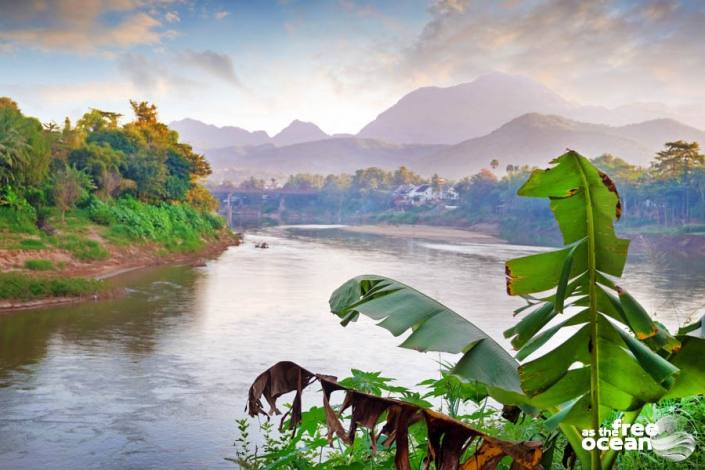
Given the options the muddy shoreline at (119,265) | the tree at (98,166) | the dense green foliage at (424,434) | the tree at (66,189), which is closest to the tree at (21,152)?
the tree at (66,189)

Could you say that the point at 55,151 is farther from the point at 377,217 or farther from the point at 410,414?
the point at 377,217

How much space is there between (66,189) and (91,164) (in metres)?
3.06

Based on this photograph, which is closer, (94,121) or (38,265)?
(38,265)

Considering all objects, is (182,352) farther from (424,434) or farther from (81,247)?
(81,247)

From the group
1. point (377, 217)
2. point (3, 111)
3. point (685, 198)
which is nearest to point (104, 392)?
point (3, 111)

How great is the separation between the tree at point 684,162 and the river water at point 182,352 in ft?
35.4

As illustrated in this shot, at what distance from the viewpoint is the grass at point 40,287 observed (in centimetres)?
1084

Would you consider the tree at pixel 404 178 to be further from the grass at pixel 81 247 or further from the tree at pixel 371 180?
the grass at pixel 81 247

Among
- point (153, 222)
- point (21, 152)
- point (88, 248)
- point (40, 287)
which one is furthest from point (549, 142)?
point (40, 287)

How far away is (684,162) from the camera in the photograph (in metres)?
27.5

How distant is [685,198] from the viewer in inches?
1058

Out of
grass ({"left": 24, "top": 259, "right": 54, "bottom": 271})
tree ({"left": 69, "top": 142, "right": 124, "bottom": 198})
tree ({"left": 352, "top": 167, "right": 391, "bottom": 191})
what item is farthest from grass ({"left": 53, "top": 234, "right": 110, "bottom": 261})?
tree ({"left": 352, "top": 167, "right": 391, "bottom": 191})

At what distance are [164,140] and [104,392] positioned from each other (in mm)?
20319

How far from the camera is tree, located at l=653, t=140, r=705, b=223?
88.2 ft
